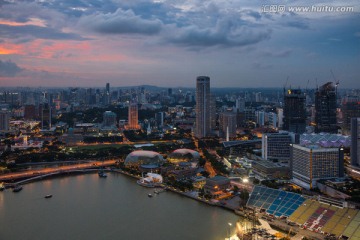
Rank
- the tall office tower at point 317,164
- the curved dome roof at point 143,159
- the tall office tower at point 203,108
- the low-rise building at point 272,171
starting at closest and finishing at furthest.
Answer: the tall office tower at point 317,164, the low-rise building at point 272,171, the curved dome roof at point 143,159, the tall office tower at point 203,108

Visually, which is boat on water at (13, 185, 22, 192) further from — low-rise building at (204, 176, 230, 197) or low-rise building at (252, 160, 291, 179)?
low-rise building at (252, 160, 291, 179)

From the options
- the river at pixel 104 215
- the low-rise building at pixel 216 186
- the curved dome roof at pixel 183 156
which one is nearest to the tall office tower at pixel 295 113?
the curved dome roof at pixel 183 156

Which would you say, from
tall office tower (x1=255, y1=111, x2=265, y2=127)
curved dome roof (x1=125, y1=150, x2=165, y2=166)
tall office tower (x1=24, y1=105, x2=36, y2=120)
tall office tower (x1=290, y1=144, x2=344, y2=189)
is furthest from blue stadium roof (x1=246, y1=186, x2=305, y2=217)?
tall office tower (x1=24, y1=105, x2=36, y2=120)

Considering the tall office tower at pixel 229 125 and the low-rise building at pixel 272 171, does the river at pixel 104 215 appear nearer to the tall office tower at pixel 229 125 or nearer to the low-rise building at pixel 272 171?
the low-rise building at pixel 272 171

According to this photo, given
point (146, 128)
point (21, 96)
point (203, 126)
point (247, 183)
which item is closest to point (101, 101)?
point (21, 96)

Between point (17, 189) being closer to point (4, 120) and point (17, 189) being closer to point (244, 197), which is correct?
point (244, 197)
